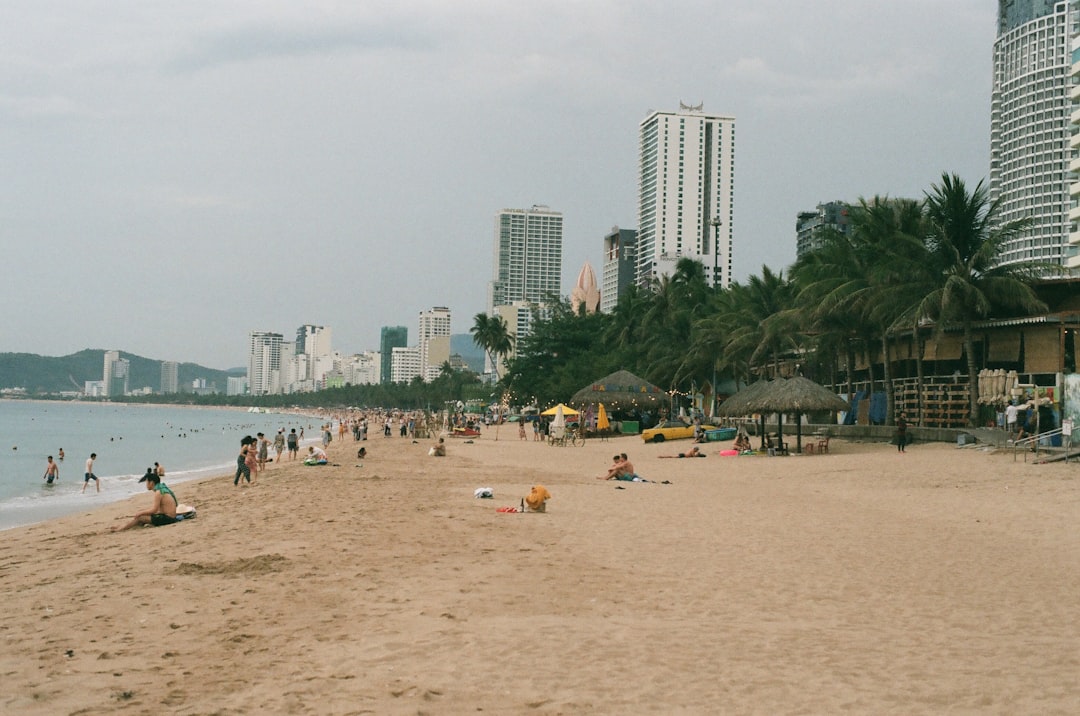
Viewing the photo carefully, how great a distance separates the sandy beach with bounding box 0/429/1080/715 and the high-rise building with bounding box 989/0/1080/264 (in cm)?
11518

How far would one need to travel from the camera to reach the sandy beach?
5.22 meters

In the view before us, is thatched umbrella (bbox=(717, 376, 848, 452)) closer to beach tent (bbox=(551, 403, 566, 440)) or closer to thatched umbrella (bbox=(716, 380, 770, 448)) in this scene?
thatched umbrella (bbox=(716, 380, 770, 448))

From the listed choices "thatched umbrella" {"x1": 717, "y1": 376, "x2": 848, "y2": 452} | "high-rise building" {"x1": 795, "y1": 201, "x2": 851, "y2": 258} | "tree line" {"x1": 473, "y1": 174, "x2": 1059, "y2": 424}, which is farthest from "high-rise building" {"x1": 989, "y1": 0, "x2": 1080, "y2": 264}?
"thatched umbrella" {"x1": 717, "y1": 376, "x2": 848, "y2": 452}

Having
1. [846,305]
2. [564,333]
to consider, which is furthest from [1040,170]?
[846,305]

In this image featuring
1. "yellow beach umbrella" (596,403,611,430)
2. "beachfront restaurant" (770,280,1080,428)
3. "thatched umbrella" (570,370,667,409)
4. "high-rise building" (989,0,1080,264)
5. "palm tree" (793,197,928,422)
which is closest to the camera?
"beachfront restaurant" (770,280,1080,428)

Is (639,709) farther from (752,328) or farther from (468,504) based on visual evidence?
(752,328)

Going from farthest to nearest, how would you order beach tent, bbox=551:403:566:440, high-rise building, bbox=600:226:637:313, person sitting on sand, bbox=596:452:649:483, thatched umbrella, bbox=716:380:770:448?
high-rise building, bbox=600:226:637:313 < beach tent, bbox=551:403:566:440 < thatched umbrella, bbox=716:380:770:448 < person sitting on sand, bbox=596:452:649:483

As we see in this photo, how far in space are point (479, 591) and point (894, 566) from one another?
4225 millimetres

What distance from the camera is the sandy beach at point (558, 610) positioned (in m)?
5.22

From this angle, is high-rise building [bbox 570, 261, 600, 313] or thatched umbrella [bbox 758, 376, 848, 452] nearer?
thatched umbrella [bbox 758, 376, 848, 452]

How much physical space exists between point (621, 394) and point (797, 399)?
556 inches

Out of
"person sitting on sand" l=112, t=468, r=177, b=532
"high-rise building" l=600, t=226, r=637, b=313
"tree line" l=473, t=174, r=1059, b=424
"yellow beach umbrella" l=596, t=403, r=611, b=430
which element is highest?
"high-rise building" l=600, t=226, r=637, b=313

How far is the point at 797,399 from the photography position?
25.0 m

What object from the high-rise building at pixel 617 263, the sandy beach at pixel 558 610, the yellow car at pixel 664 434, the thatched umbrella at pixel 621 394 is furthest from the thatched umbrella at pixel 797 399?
the high-rise building at pixel 617 263
